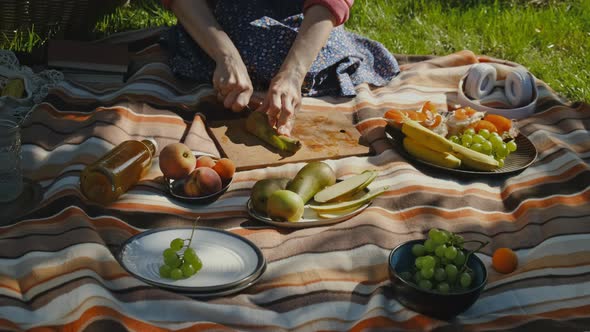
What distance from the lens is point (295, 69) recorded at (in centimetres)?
370

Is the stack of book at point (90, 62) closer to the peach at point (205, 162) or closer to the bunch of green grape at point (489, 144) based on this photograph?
the peach at point (205, 162)

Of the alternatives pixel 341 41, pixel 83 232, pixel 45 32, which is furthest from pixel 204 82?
pixel 83 232

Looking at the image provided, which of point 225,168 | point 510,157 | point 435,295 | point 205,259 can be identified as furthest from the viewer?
point 510,157

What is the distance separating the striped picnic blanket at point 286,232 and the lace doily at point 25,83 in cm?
14

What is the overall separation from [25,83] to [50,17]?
964 mm

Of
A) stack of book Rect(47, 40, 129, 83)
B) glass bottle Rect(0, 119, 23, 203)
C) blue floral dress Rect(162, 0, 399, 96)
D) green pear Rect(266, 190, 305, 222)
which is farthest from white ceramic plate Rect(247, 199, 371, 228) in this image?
stack of book Rect(47, 40, 129, 83)

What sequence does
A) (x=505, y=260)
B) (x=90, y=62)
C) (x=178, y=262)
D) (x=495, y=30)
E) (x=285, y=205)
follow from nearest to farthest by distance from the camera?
(x=178, y=262) < (x=505, y=260) < (x=285, y=205) < (x=90, y=62) < (x=495, y=30)

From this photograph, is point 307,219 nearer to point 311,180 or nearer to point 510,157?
point 311,180

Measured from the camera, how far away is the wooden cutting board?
3.43m

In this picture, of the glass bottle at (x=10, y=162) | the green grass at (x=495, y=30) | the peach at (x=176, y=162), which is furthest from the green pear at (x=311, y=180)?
the green grass at (x=495, y=30)

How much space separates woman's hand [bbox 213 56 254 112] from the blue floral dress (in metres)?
0.34

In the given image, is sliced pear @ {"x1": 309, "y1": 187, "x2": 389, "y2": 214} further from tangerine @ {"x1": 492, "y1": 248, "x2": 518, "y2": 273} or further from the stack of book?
the stack of book

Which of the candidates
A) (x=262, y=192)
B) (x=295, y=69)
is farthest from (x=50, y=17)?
(x=262, y=192)

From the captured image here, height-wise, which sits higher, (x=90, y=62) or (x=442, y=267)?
(x=442, y=267)
